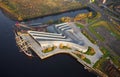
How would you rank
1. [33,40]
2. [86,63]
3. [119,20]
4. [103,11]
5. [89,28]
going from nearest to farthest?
[86,63], [33,40], [89,28], [119,20], [103,11]

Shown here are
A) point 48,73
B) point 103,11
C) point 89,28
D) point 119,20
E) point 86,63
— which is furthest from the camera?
point 103,11

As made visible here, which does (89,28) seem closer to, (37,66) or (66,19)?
(66,19)

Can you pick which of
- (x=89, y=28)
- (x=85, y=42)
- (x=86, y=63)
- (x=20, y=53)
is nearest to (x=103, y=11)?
→ (x=89, y=28)

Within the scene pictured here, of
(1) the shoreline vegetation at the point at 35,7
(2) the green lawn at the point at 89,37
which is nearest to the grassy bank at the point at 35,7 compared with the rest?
(1) the shoreline vegetation at the point at 35,7

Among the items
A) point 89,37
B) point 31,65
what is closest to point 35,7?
point 89,37

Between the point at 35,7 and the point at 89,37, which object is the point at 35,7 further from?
the point at 89,37

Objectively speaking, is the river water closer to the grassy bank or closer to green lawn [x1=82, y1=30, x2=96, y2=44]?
green lawn [x1=82, y1=30, x2=96, y2=44]

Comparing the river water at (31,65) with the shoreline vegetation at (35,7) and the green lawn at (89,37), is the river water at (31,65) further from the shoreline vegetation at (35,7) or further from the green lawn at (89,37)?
the shoreline vegetation at (35,7)

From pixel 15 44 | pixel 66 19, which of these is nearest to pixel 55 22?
pixel 66 19

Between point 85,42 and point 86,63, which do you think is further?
point 85,42
